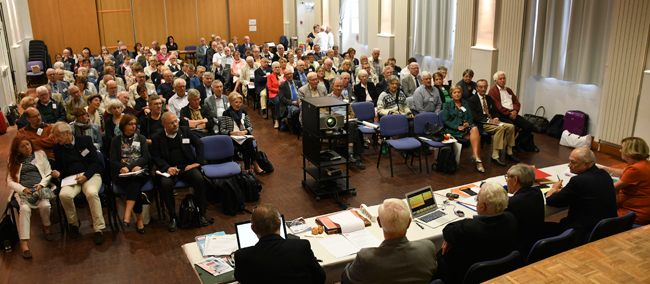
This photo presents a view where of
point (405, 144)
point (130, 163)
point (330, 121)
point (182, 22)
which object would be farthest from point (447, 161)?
point (182, 22)

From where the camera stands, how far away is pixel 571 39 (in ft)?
26.0

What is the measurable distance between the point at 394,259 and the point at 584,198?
2.04 m

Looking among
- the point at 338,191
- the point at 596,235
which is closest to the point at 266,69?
the point at 338,191

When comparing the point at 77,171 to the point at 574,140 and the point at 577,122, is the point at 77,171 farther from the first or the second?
the point at 577,122

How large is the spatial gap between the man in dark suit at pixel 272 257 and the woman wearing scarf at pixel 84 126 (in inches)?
154

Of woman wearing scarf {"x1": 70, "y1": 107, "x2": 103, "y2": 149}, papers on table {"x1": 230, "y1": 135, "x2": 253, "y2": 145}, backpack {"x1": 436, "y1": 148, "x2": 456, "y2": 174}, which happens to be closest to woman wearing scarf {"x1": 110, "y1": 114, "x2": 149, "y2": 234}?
woman wearing scarf {"x1": 70, "y1": 107, "x2": 103, "y2": 149}

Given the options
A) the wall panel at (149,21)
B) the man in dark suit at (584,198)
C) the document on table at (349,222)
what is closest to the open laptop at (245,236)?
the document on table at (349,222)

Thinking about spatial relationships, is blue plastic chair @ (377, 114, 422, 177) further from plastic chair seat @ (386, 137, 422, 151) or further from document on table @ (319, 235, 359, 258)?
document on table @ (319, 235, 359, 258)

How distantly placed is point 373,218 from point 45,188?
11.1ft

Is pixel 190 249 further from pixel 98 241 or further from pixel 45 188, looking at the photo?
pixel 45 188

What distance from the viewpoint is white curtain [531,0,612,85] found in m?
7.47

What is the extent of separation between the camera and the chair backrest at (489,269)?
2.93 metres

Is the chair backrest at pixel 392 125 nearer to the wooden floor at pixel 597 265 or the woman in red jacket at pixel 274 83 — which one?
the woman in red jacket at pixel 274 83

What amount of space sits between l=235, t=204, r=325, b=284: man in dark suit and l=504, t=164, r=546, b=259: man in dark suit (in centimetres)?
160
